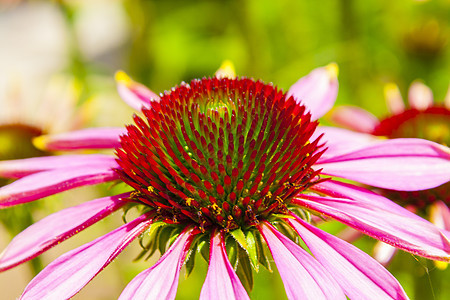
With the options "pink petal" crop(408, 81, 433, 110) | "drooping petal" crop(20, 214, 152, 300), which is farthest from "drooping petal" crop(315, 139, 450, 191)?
"pink petal" crop(408, 81, 433, 110)

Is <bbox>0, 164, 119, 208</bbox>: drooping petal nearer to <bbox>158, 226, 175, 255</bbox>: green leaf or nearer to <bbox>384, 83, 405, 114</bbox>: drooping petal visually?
<bbox>158, 226, 175, 255</bbox>: green leaf

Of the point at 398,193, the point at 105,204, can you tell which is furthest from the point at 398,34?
the point at 105,204

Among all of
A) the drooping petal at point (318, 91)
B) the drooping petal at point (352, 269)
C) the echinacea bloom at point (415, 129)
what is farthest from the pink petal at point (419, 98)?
the drooping petal at point (352, 269)

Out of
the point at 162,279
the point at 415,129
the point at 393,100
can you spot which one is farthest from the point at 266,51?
the point at 162,279

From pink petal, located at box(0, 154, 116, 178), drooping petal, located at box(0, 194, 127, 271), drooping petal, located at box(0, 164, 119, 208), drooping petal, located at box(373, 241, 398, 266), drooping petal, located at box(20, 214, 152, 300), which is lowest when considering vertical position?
drooping petal, located at box(373, 241, 398, 266)

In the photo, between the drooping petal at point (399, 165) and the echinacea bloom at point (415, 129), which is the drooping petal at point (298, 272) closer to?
the drooping petal at point (399, 165)

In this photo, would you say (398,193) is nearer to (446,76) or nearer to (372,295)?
(372,295)

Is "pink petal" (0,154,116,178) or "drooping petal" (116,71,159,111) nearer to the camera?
"pink petal" (0,154,116,178)
